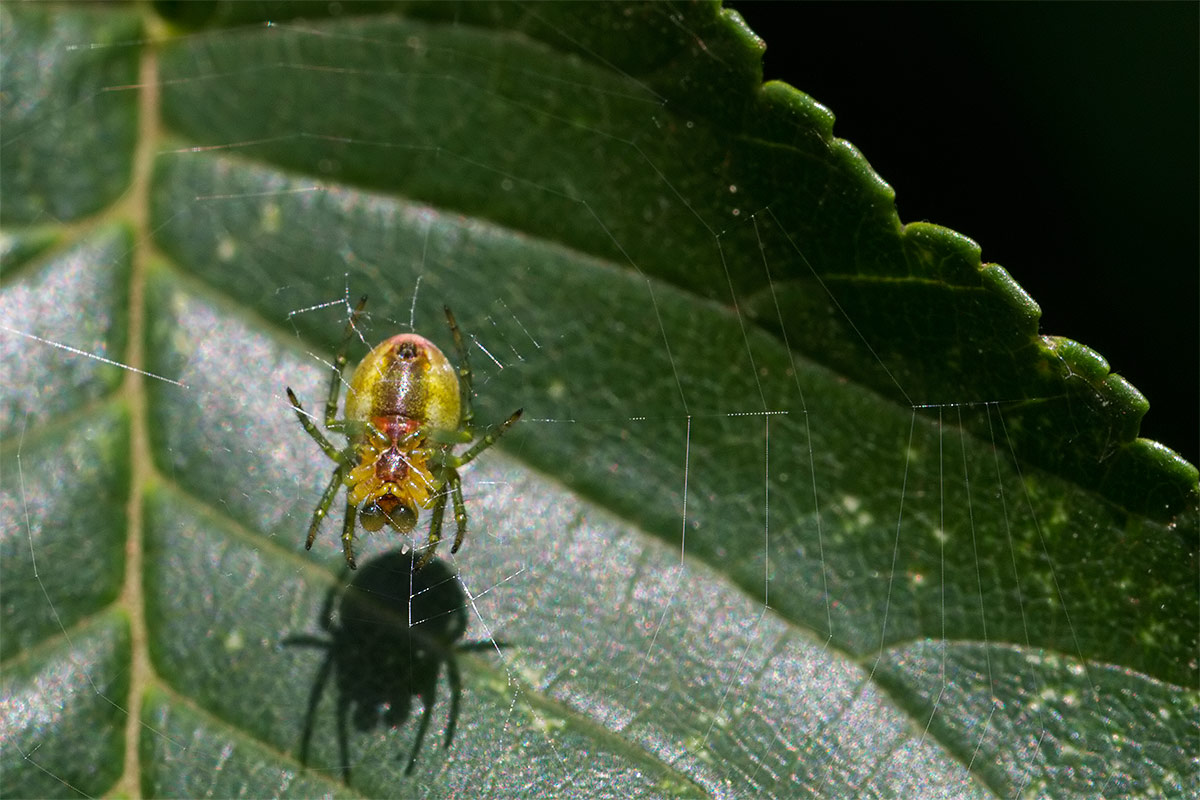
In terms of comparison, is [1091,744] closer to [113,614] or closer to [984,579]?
[984,579]

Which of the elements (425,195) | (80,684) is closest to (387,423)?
(425,195)

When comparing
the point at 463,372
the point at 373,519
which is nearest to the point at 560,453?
the point at 463,372

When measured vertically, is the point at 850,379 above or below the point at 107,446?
above

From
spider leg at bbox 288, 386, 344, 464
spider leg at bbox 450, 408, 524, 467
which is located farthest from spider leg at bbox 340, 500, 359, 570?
spider leg at bbox 450, 408, 524, 467

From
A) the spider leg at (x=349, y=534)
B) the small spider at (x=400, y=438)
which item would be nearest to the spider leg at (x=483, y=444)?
the small spider at (x=400, y=438)

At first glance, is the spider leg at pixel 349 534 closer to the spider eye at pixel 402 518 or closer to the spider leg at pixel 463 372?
the spider eye at pixel 402 518

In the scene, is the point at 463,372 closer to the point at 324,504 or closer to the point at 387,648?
the point at 324,504

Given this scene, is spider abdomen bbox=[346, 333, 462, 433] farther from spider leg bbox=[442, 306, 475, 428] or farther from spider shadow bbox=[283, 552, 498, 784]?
spider shadow bbox=[283, 552, 498, 784]

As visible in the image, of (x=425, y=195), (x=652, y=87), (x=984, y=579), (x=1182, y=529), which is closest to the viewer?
(x=1182, y=529)

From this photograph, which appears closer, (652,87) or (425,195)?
(652,87)
